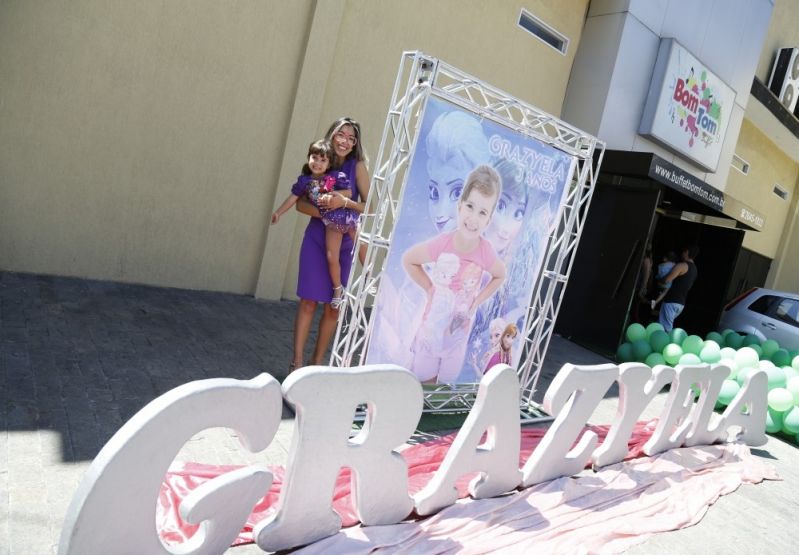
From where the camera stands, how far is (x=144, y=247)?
617cm

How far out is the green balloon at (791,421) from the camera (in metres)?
6.14

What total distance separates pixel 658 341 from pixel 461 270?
438 centimetres

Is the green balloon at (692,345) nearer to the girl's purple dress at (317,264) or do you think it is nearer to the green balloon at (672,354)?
the green balloon at (672,354)

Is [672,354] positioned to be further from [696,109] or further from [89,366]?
[89,366]

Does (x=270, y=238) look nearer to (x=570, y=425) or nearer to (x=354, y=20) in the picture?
(x=354, y=20)

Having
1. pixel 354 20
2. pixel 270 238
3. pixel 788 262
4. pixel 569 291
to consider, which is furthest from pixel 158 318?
pixel 788 262

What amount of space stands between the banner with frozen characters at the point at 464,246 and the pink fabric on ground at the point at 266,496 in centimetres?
66

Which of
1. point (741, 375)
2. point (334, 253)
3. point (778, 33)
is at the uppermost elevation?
point (778, 33)

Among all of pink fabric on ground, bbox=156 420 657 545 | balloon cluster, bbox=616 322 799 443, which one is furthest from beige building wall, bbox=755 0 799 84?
pink fabric on ground, bbox=156 420 657 545

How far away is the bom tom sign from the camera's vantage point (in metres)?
10.4

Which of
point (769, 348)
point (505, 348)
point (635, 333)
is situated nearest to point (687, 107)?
point (769, 348)

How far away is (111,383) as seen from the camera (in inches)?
150

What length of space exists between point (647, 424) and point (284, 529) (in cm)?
418

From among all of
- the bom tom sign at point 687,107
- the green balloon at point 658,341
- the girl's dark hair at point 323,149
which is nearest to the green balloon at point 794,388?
the green balloon at point 658,341
